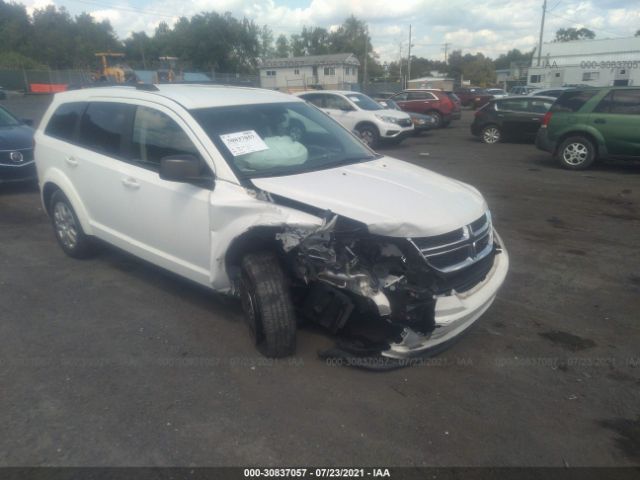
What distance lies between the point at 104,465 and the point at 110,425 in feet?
1.08

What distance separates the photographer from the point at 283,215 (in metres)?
3.24

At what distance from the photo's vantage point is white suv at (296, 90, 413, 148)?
1435 centimetres

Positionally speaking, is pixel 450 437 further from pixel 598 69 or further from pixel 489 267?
pixel 598 69

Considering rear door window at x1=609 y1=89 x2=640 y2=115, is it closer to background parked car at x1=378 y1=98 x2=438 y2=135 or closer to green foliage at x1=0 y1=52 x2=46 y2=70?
background parked car at x1=378 y1=98 x2=438 y2=135

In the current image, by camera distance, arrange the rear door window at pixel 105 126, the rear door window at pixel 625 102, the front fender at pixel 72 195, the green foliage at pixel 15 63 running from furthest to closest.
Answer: the green foliage at pixel 15 63
the rear door window at pixel 625 102
the front fender at pixel 72 195
the rear door window at pixel 105 126

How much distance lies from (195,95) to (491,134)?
1349 cm

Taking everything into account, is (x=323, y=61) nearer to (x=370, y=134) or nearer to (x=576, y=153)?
(x=370, y=134)

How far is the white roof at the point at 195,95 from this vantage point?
4.11 m

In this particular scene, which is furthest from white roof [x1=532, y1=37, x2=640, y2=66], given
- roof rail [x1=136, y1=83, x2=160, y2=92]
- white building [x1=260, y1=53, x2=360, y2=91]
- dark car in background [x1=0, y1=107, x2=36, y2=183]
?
roof rail [x1=136, y1=83, x2=160, y2=92]

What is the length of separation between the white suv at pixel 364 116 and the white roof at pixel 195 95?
9.51 m

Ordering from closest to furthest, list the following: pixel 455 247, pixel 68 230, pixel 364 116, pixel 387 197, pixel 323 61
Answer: pixel 455 247
pixel 387 197
pixel 68 230
pixel 364 116
pixel 323 61

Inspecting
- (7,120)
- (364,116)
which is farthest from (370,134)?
(7,120)

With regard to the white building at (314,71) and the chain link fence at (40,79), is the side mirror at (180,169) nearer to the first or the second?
the chain link fence at (40,79)

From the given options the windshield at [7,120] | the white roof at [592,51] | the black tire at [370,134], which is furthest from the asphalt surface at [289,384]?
the white roof at [592,51]
